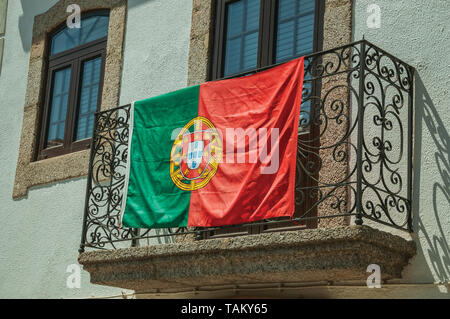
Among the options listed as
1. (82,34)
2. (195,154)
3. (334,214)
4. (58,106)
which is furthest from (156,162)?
(82,34)

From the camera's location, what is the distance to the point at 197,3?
8.73 meters

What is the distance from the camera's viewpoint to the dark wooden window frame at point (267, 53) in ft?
23.7

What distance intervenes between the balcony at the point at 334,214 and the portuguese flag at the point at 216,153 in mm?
162

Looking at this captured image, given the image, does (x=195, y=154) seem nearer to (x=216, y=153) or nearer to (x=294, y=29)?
(x=216, y=153)

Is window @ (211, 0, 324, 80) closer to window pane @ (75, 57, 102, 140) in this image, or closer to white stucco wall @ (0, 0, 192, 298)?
white stucco wall @ (0, 0, 192, 298)

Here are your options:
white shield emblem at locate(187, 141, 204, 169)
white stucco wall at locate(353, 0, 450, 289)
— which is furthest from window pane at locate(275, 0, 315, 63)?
white shield emblem at locate(187, 141, 204, 169)

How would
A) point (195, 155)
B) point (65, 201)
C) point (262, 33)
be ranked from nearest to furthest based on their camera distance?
point (195, 155)
point (262, 33)
point (65, 201)

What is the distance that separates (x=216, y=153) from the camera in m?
7.16

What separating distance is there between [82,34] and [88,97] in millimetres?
894

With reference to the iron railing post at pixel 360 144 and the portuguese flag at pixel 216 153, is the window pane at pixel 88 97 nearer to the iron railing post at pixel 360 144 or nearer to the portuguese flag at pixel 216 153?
the portuguese flag at pixel 216 153

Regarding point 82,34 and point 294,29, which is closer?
point 294,29

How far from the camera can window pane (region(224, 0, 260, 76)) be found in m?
8.16

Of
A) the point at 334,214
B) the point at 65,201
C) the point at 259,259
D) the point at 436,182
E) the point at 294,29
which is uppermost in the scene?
the point at 294,29

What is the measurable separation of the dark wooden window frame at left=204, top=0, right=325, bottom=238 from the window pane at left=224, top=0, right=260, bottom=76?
65 mm
